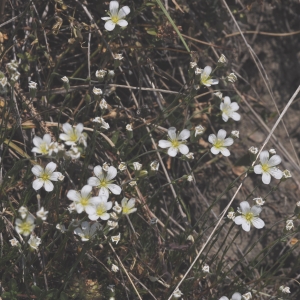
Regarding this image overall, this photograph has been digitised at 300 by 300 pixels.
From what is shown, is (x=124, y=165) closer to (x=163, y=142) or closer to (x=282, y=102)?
(x=163, y=142)

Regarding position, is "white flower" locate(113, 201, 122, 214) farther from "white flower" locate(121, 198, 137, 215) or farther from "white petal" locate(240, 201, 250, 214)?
"white petal" locate(240, 201, 250, 214)

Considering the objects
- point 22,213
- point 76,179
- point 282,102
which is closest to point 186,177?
point 76,179

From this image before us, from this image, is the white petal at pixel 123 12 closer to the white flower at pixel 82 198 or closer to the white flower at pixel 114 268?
the white flower at pixel 82 198

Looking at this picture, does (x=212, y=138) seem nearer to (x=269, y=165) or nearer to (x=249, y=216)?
(x=269, y=165)

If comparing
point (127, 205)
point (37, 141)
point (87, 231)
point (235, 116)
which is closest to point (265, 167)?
point (235, 116)

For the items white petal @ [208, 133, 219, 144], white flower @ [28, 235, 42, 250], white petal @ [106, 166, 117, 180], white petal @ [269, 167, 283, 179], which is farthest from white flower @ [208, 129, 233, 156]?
white flower @ [28, 235, 42, 250]
